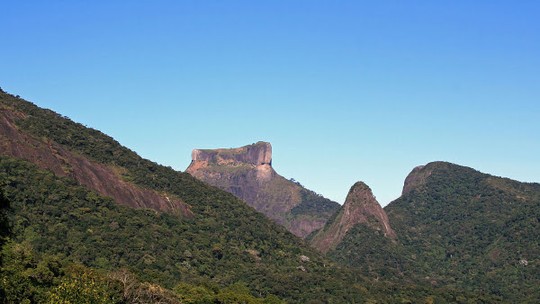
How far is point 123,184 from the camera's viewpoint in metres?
171

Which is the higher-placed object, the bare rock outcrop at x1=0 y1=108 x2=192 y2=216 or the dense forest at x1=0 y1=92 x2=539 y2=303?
the bare rock outcrop at x1=0 y1=108 x2=192 y2=216

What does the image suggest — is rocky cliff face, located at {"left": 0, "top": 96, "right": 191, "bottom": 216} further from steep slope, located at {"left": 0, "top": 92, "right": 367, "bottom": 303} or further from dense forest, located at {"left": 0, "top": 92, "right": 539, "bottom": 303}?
dense forest, located at {"left": 0, "top": 92, "right": 539, "bottom": 303}

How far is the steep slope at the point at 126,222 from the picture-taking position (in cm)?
13325

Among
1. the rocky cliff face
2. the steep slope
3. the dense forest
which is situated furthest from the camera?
the rocky cliff face

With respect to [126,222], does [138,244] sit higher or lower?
lower

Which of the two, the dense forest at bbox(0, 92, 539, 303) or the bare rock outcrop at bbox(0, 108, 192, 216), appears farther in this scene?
the bare rock outcrop at bbox(0, 108, 192, 216)

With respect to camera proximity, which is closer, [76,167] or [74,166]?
[74,166]

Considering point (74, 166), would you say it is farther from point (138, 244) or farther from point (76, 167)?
point (138, 244)

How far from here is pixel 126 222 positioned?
5965 inches

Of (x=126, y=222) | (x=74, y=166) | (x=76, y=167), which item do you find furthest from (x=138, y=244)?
(x=74, y=166)

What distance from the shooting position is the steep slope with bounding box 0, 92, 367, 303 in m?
133

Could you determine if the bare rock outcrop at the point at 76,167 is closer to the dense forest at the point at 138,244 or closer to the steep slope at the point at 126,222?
the steep slope at the point at 126,222

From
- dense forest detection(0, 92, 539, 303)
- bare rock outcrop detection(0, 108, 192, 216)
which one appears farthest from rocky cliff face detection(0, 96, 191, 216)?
dense forest detection(0, 92, 539, 303)

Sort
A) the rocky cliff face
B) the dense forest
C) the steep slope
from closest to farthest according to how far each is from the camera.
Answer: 1. the dense forest
2. the steep slope
3. the rocky cliff face
